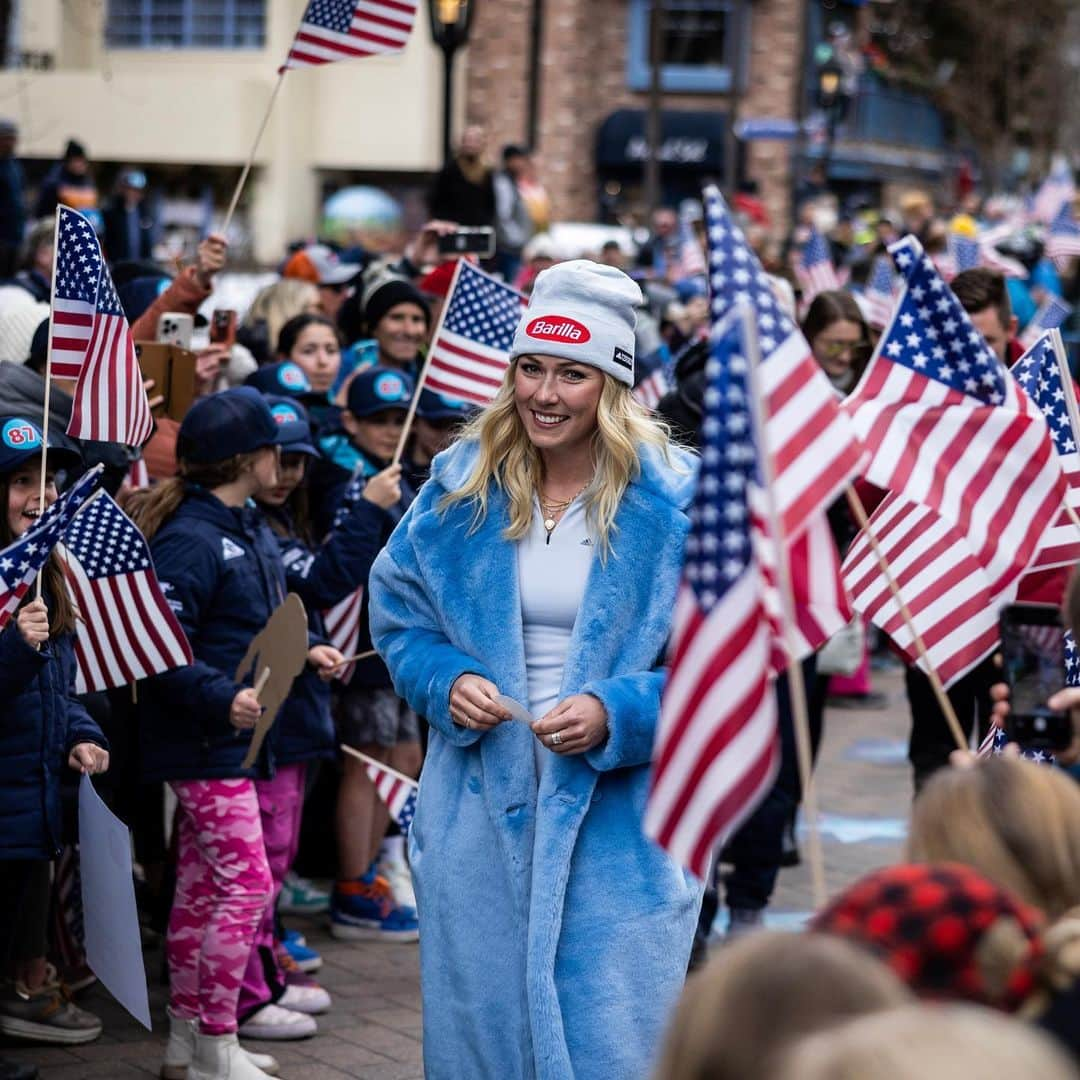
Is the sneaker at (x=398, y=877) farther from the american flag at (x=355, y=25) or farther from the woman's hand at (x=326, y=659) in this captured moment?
the american flag at (x=355, y=25)

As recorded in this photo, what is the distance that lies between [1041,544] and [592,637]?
3.37 feet

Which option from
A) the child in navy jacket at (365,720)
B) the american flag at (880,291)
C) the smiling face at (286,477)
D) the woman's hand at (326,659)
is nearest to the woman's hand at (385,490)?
the smiling face at (286,477)

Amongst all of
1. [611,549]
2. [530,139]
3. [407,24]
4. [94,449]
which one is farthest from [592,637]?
[530,139]

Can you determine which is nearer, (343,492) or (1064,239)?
(343,492)

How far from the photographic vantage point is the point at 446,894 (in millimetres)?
4367

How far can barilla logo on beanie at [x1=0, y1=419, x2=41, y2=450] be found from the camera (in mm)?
5480

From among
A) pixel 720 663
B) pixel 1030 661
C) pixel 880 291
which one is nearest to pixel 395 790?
pixel 1030 661

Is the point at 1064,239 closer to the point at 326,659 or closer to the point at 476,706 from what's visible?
the point at 326,659

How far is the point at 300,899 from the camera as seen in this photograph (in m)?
7.85

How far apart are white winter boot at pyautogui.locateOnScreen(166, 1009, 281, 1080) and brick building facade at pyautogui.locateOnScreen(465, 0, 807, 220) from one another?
3339 centimetres

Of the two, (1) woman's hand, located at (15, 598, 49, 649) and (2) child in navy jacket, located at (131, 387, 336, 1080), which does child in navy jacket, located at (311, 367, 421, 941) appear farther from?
(1) woman's hand, located at (15, 598, 49, 649)

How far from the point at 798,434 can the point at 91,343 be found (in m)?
2.90

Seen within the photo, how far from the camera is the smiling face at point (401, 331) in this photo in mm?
8609

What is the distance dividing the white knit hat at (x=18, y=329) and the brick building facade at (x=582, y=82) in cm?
3097
